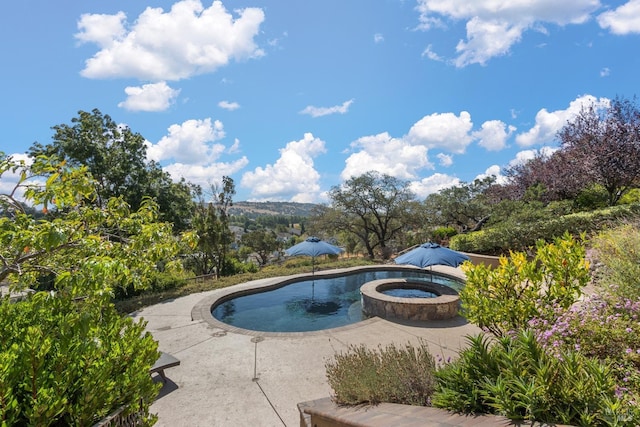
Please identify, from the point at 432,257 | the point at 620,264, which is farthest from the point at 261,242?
the point at 620,264

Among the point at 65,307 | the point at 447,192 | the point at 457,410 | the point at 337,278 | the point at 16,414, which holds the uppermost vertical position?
the point at 447,192

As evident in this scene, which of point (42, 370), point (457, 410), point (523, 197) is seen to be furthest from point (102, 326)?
point (523, 197)

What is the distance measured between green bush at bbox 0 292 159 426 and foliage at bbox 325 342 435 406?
2055mm

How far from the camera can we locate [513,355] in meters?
2.41

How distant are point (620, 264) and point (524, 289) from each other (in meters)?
2.21

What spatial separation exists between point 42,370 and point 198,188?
1861 cm

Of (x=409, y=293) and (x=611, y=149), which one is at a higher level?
(x=611, y=149)

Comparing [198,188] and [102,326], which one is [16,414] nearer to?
[102,326]

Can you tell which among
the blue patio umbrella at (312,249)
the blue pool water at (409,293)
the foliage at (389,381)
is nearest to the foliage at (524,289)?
the foliage at (389,381)

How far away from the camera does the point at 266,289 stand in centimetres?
1242

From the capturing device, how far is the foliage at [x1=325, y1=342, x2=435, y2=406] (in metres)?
3.23

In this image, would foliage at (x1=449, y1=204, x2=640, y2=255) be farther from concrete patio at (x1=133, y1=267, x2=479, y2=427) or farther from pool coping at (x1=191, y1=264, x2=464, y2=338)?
concrete patio at (x1=133, y1=267, x2=479, y2=427)

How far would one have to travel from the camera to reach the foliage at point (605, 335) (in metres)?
2.48

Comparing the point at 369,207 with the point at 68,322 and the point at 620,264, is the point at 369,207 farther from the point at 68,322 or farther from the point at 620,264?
the point at 68,322
